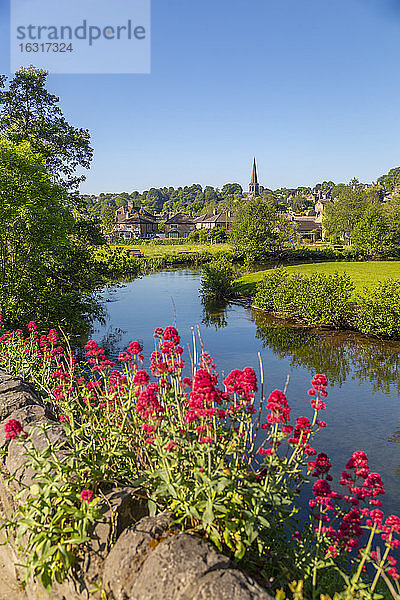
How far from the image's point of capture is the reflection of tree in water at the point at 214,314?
785 inches

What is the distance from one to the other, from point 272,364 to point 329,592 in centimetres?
1069

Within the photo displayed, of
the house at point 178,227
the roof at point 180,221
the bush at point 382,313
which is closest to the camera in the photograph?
the bush at point 382,313

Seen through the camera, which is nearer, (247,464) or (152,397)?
(152,397)

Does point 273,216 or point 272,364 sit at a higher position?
point 273,216

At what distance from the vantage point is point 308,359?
1412 cm

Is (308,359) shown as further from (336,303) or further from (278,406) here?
(278,406)

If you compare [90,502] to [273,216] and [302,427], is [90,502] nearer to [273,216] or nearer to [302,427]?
[302,427]

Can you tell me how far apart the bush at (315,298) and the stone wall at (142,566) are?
15440mm

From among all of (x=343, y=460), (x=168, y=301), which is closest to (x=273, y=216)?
(x=168, y=301)

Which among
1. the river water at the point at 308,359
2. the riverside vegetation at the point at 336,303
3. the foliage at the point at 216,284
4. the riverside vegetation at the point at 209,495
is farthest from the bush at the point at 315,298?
the riverside vegetation at the point at 209,495

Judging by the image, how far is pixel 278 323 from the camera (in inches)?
774

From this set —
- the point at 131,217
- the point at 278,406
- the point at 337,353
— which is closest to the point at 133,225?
the point at 131,217

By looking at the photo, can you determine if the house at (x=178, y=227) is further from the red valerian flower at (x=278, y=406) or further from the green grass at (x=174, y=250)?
the red valerian flower at (x=278, y=406)

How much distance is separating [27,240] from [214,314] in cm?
1226
